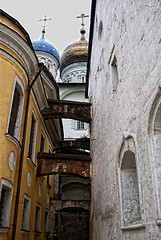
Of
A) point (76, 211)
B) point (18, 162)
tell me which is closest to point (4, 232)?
point (18, 162)

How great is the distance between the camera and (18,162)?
7812 mm

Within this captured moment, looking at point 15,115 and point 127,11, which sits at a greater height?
point 127,11

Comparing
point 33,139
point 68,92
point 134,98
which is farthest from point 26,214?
point 68,92

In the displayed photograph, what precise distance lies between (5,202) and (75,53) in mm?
23550

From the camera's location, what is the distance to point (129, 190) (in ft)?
17.8

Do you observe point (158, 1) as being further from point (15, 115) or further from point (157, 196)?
point (15, 115)

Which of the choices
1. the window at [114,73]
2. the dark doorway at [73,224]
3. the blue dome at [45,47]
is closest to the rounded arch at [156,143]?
the window at [114,73]

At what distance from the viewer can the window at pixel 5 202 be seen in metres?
6.79

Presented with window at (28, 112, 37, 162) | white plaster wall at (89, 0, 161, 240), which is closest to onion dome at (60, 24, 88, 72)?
window at (28, 112, 37, 162)

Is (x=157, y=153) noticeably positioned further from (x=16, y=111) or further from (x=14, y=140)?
(x=16, y=111)

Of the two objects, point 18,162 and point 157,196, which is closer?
point 157,196

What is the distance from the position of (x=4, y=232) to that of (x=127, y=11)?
6.23 metres

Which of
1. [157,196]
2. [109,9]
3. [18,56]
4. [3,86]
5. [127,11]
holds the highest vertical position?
[109,9]

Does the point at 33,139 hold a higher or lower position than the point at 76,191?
higher
